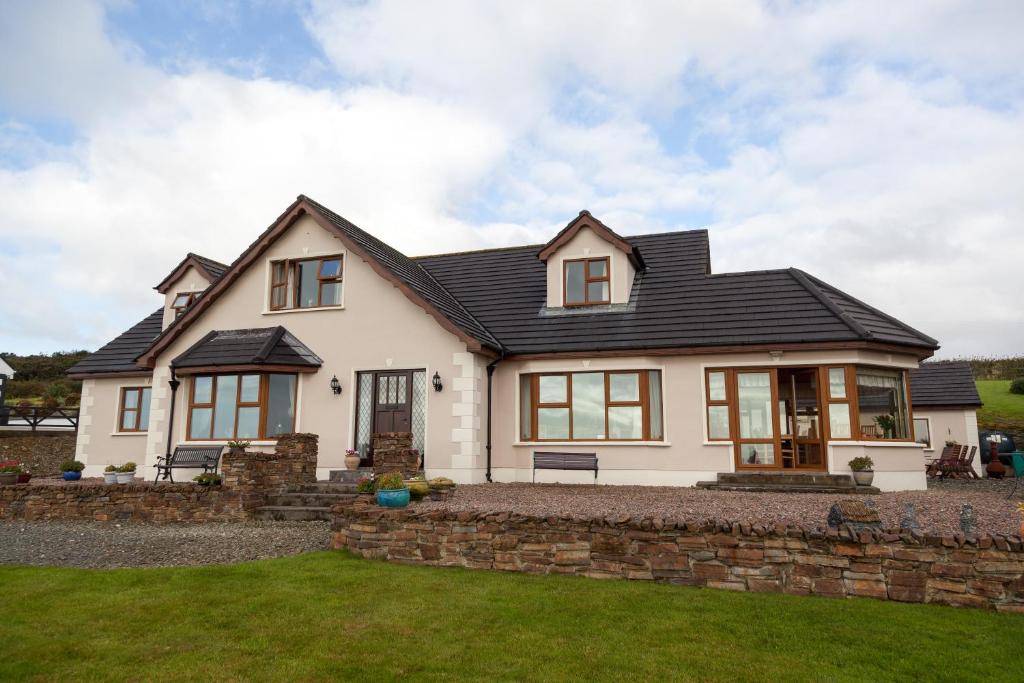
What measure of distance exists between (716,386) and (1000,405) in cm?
3051

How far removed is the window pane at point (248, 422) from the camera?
674 inches

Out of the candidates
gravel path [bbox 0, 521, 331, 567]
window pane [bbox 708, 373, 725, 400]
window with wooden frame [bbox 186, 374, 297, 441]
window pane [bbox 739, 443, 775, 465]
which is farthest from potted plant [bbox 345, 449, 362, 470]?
window pane [bbox 739, 443, 775, 465]

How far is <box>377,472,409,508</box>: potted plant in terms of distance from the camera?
10742 millimetres

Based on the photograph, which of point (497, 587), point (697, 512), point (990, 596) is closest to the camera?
point (990, 596)

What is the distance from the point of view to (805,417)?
17.0 m

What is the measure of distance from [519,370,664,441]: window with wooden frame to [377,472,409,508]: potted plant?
21.6ft

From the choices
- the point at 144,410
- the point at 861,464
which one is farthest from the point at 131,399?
the point at 861,464

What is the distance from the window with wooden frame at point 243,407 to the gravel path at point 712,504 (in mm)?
5457

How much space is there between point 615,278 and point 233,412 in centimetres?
1077

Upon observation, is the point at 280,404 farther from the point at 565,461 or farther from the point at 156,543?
the point at 565,461

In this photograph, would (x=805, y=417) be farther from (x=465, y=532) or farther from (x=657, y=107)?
(x=465, y=532)

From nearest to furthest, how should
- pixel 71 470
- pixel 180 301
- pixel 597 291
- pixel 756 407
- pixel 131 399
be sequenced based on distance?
pixel 756 407, pixel 71 470, pixel 597 291, pixel 131 399, pixel 180 301

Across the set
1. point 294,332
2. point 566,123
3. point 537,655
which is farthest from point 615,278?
point 537,655

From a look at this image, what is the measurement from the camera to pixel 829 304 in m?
16.4
